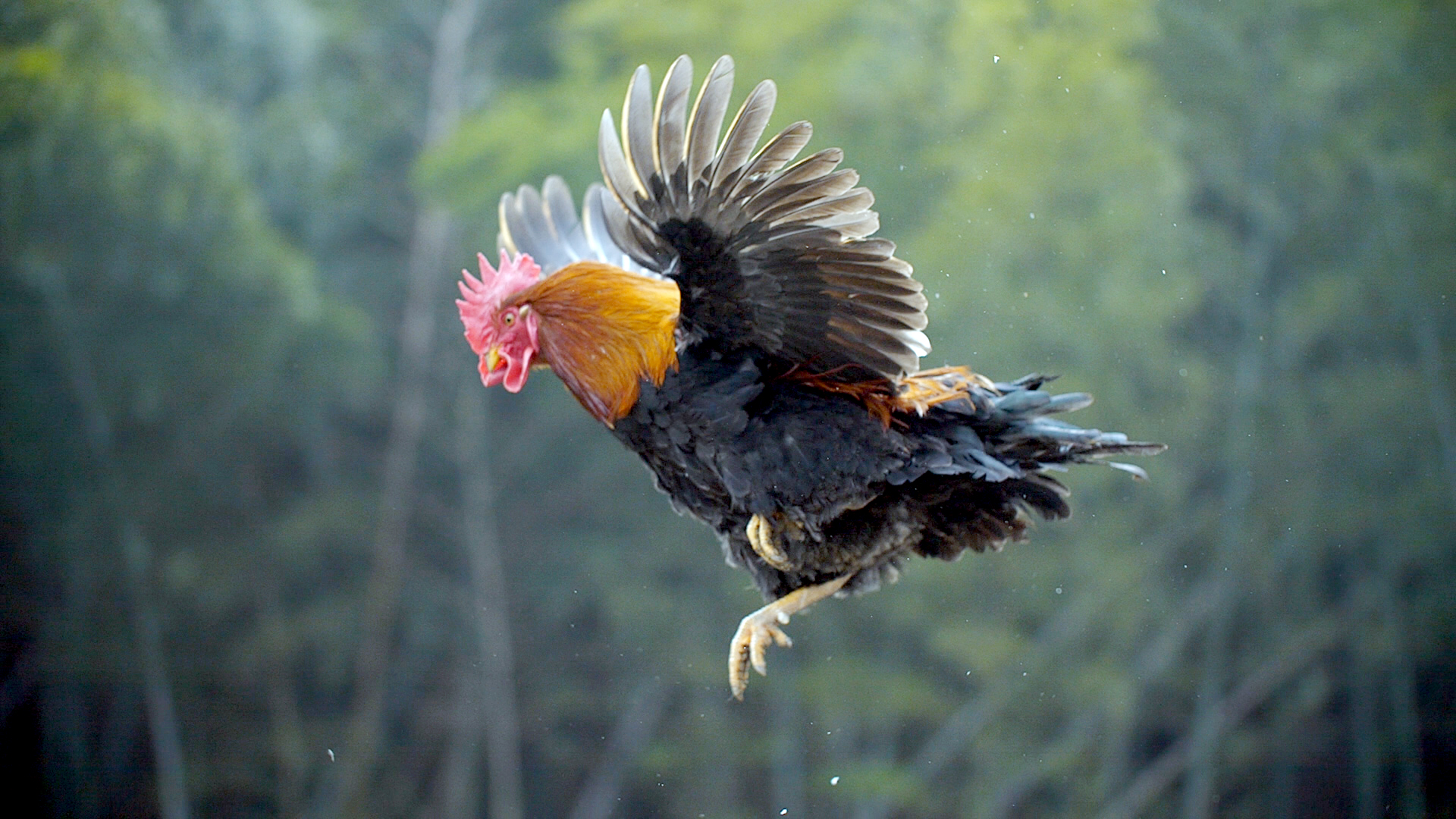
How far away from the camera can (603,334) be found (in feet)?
8.93

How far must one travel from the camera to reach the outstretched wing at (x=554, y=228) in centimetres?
345

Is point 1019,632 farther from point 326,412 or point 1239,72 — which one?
point 326,412

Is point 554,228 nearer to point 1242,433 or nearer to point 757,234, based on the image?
point 757,234

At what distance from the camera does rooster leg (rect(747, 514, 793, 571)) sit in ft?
9.20

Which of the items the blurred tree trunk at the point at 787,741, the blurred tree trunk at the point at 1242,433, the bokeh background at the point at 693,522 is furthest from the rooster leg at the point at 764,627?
the blurred tree trunk at the point at 1242,433

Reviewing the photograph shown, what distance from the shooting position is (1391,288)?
6980mm

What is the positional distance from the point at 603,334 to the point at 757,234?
0.43 meters

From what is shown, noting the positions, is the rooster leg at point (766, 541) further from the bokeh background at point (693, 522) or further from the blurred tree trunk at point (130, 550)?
the blurred tree trunk at point (130, 550)

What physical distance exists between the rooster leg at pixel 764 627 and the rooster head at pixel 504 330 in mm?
775

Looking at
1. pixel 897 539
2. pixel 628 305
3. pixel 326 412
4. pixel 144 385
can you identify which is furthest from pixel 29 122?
pixel 897 539

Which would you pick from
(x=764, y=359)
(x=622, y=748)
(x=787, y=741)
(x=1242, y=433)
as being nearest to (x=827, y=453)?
(x=764, y=359)

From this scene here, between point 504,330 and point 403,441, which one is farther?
point 403,441

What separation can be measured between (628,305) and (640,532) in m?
4.81

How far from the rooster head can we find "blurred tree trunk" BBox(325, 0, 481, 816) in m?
5.03
